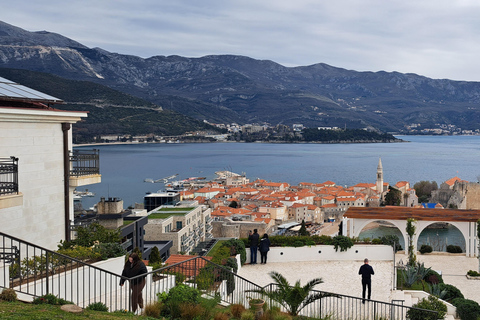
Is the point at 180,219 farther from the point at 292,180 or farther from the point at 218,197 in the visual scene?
the point at 292,180

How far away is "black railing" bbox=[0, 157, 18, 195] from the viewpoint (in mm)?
5899

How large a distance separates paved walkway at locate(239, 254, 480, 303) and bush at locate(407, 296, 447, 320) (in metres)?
0.73

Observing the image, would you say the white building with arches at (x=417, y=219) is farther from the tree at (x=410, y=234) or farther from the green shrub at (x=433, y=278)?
the green shrub at (x=433, y=278)

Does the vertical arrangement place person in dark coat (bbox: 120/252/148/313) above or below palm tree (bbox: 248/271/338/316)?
above

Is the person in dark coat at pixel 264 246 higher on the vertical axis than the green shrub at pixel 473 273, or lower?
higher

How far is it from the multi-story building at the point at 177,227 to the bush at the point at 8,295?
20.0 metres

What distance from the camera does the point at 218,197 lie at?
64.1 metres

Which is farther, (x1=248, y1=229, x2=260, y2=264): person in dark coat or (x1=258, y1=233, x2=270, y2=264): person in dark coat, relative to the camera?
(x1=258, y1=233, x2=270, y2=264): person in dark coat

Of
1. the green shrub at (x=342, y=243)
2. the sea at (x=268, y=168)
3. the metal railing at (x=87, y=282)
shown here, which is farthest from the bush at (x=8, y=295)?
the sea at (x=268, y=168)

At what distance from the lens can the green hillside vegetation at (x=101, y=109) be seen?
5344 inches

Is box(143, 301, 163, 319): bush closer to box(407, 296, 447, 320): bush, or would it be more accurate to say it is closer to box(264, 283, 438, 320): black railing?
box(264, 283, 438, 320): black railing

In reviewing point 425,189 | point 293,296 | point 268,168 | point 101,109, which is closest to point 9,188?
point 293,296

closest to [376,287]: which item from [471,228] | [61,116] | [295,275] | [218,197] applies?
[295,275]

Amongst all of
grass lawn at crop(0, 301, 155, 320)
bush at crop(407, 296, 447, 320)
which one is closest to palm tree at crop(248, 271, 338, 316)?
bush at crop(407, 296, 447, 320)
